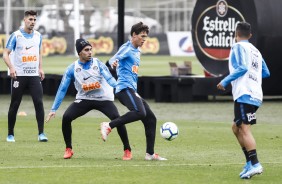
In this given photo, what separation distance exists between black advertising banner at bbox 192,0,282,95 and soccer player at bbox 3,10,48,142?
10.3 m

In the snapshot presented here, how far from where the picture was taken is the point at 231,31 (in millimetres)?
28344

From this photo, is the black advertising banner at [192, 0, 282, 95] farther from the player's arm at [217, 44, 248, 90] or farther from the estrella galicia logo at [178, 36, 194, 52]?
the estrella galicia logo at [178, 36, 194, 52]

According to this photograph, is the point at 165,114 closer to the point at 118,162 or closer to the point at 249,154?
the point at 118,162

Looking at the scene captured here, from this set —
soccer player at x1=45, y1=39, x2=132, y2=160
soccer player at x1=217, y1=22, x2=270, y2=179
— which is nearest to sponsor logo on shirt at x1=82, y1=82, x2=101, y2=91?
soccer player at x1=45, y1=39, x2=132, y2=160

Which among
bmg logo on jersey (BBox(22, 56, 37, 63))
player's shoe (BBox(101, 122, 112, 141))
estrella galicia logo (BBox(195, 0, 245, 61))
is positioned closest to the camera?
player's shoe (BBox(101, 122, 112, 141))

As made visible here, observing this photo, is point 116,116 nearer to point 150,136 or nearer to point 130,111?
point 130,111

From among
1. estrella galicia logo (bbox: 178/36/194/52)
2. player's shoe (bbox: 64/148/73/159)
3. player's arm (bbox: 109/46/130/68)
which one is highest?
player's arm (bbox: 109/46/130/68)

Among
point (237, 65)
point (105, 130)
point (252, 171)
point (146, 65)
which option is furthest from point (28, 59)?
point (146, 65)

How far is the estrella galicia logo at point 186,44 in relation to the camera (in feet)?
184

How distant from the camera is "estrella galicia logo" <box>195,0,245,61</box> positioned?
92.7 ft

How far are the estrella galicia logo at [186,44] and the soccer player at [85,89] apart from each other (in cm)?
4111

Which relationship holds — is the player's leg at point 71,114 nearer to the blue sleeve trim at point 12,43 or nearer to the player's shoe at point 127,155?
the player's shoe at point 127,155

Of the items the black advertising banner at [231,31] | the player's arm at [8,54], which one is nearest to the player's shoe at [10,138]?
the player's arm at [8,54]

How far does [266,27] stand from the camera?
2730 centimetres
